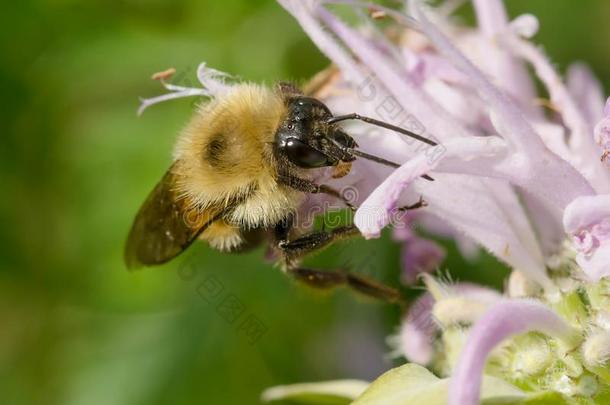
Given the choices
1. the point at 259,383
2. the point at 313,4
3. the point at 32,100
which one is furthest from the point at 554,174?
the point at 32,100

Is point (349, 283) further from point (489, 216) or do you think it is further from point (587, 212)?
point (587, 212)

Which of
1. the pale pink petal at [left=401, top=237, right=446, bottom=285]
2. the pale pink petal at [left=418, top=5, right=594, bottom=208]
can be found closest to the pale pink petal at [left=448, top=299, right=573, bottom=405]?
the pale pink petal at [left=418, top=5, right=594, bottom=208]

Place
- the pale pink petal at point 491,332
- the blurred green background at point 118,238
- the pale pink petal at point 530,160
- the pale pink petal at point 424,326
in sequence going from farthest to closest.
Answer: the blurred green background at point 118,238
the pale pink petal at point 424,326
the pale pink petal at point 530,160
the pale pink petal at point 491,332

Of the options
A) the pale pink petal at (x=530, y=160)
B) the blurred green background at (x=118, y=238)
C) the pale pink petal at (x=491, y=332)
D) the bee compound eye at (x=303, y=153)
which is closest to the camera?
the pale pink petal at (x=491, y=332)

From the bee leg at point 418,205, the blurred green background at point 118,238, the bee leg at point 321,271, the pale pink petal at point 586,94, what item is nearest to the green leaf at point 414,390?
the bee leg at point 418,205

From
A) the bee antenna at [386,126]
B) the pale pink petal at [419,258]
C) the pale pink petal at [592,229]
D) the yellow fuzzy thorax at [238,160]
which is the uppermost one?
the yellow fuzzy thorax at [238,160]

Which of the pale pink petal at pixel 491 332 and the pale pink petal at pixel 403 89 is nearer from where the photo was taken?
the pale pink petal at pixel 491 332

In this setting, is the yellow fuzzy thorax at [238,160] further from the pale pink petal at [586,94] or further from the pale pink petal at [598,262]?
the pale pink petal at [586,94]

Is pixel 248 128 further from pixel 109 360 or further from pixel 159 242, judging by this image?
pixel 109 360
